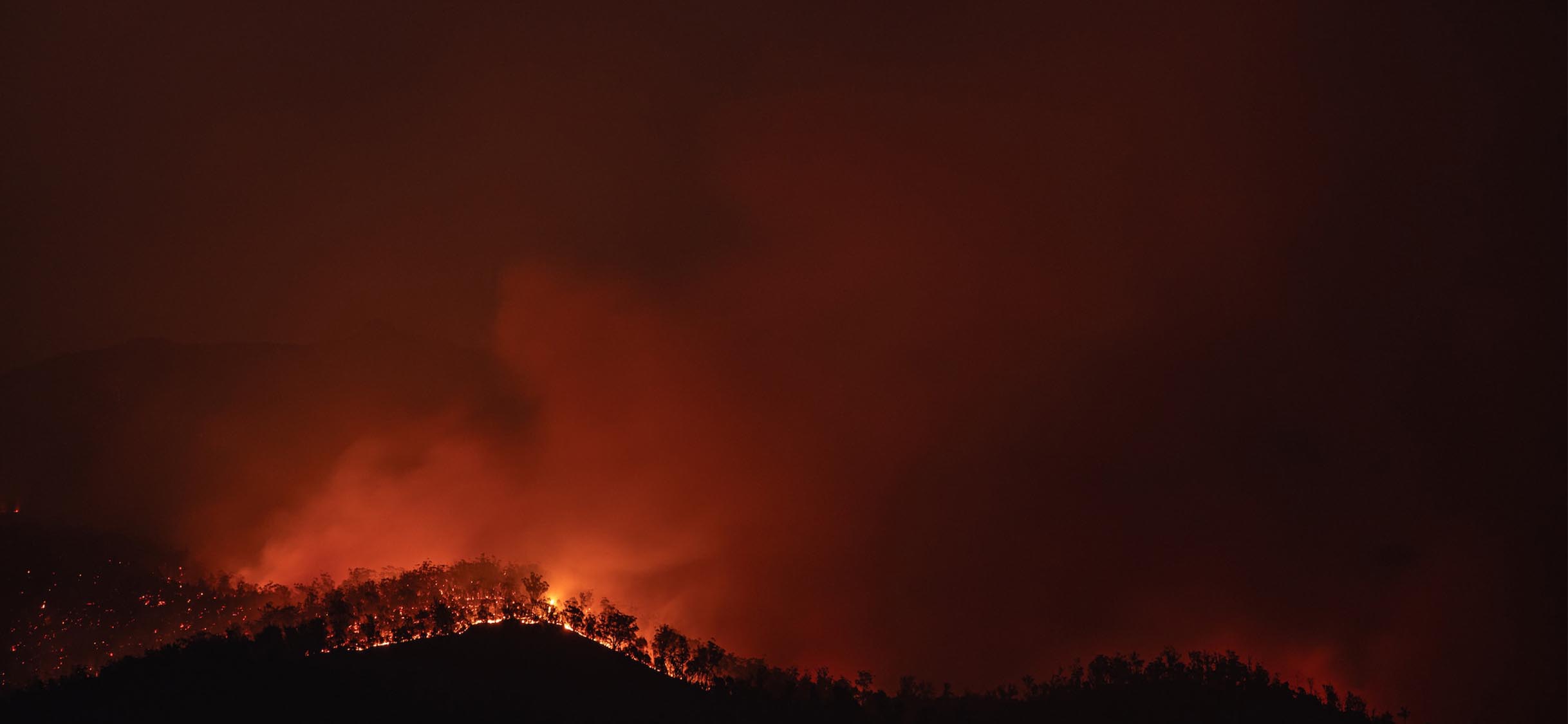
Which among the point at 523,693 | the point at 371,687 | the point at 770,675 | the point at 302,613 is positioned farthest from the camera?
the point at 302,613

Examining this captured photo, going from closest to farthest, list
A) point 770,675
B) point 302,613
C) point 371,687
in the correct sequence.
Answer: point 371,687
point 770,675
point 302,613

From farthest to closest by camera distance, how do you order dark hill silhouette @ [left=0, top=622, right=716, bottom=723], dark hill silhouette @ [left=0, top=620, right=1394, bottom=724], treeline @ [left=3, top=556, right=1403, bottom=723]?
treeline @ [left=3, top=556, right=1403, bottom=723] < dark hill silhouette @ [left=0, top=620, right=1394, bottom=724] < dark hill silhouette @ [left=0, top=622, right=716, bottom=723]

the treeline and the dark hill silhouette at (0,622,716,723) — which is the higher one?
the treeline

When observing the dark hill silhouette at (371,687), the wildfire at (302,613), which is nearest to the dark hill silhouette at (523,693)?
the dark hill silhouette at (371,687)

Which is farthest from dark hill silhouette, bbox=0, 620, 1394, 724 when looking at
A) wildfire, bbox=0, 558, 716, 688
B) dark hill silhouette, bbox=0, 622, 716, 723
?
wildfire, bbox=0, 558, 716, 688

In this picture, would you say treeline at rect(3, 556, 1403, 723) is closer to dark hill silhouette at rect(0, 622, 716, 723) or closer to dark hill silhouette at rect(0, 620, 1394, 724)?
dark hill silhouette at rect(0, 620, 1394, 724)

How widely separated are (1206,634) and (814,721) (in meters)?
41.7

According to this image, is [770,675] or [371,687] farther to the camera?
[770,675]

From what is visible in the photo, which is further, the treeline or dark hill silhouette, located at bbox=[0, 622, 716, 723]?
the treeline

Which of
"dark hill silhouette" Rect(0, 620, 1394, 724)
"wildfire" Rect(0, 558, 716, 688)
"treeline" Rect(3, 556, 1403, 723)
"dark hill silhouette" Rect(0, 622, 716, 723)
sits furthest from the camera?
"wildfire" Rect(0, 558, 716, 688)

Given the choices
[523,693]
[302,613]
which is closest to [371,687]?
[523,693]

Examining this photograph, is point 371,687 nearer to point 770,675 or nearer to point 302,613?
point 770,675

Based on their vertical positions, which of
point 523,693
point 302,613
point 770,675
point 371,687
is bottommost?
point 371,687

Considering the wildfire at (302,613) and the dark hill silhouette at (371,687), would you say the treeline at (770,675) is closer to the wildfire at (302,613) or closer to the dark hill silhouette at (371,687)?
the wildfire at (302,613)
